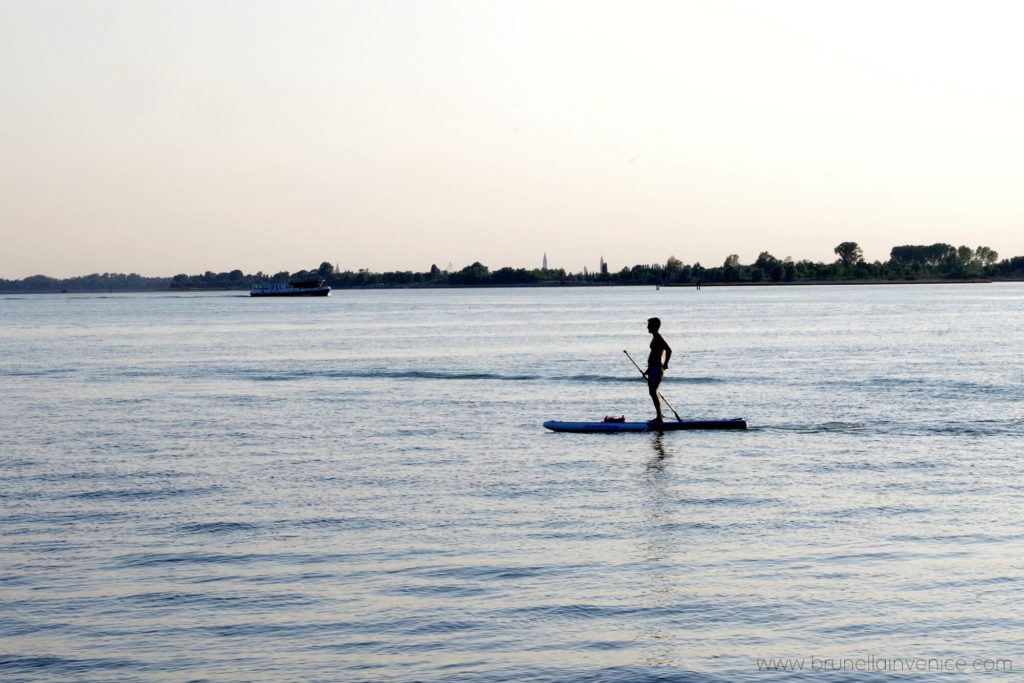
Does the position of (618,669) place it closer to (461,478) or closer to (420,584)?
(420,584)

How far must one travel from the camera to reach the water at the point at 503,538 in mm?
13148

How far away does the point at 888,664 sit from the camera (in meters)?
12.5

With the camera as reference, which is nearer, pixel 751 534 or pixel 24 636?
pixel 24 636

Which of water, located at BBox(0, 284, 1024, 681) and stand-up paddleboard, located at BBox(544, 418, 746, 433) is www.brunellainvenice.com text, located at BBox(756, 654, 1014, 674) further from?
stand-up paddleboard, located at BBox(544, 418, 746, 433)

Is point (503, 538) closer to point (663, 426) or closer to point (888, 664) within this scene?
point (888, 664)

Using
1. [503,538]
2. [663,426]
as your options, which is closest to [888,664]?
[503,538]

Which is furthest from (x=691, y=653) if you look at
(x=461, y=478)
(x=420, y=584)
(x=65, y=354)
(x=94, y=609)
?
(x=65, y=354)

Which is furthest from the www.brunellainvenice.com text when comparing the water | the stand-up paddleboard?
the stand-up paddleboard

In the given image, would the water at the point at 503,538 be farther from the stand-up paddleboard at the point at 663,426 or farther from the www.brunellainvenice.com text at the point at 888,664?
the stand-up paddleboard at the point at 663,426

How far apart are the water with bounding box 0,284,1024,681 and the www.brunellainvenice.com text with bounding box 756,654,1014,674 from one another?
63mm

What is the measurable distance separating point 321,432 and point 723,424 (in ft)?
35.5

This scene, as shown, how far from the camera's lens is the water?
13.1 m

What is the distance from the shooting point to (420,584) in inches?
624

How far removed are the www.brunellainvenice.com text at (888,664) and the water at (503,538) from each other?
0.06m
